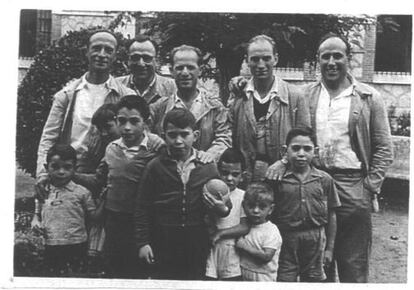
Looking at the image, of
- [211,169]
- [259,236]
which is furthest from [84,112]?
[259,236]

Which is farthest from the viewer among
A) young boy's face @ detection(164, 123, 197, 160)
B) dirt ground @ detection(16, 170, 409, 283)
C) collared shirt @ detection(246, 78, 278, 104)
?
dirt ground @ detection(16, 170, 409, 283)

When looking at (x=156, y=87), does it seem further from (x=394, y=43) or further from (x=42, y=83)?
(x=394, y=43)

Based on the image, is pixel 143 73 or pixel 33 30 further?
pixel 33 30

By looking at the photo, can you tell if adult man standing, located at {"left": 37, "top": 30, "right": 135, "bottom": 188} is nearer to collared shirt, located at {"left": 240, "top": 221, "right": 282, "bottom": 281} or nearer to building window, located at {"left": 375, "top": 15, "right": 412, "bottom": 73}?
collared shirt, located at {"left": 240, "top": 221, "right": 282, "bottom": 281}

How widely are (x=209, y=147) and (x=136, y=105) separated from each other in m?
0.29

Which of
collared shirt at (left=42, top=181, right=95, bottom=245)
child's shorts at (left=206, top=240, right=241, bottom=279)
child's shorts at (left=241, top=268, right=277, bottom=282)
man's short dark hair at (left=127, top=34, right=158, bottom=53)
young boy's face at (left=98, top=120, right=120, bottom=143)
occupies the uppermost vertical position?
man's short dark hair at (left=127, top=34, right=158, bottom=53)

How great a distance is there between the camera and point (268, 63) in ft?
6.26

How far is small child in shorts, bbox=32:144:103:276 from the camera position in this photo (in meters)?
1.91

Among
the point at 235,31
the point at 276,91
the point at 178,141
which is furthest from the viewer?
the point at 235,31

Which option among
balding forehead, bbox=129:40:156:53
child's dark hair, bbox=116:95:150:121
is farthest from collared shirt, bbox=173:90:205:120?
balding forehead, bbox=129:40:156:53

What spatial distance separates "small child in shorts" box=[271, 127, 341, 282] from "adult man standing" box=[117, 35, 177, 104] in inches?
19.9

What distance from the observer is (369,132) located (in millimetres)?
1921

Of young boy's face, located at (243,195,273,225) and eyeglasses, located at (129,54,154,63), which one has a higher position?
eyeglasses, located at (129,54,154,63)

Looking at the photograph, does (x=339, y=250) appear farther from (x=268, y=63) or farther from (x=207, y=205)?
(x=268, y=63)
